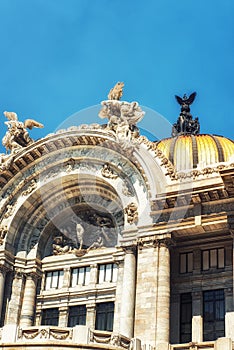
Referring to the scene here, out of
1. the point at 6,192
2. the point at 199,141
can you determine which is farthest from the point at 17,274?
the point at 199,141

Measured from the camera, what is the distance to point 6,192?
41.7m

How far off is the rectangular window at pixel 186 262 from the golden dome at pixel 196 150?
625 cm

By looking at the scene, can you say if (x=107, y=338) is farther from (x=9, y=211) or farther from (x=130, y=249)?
(x=9, y=211)

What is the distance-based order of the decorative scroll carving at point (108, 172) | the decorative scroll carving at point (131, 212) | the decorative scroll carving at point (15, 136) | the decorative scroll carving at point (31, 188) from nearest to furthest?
the decorative scroll carving at point (131, 212) → the decorative scroll carving at point (108, 172) → the decorative scroll carving at point (31, 188) → the decorative scroll carving at point (15, 136)

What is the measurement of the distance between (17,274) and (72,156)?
705cm

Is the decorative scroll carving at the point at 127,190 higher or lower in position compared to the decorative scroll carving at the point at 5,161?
lower

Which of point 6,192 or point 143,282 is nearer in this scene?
point 143,282

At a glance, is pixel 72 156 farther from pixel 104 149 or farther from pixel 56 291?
pixel 56 291

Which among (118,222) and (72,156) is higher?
(72,156)

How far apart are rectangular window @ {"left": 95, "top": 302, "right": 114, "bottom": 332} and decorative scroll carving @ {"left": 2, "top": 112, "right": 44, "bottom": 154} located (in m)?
10.1

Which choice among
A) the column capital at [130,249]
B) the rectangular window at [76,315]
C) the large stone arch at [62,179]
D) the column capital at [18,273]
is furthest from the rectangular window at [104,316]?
the column capital at [18,273]

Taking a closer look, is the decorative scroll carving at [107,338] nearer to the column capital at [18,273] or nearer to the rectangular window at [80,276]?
the rectangular window at [80,276]

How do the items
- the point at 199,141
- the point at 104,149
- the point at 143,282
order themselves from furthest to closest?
the point at 199,141
the point at 104,149
the point at 143,282

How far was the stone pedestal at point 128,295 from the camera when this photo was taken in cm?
3428
